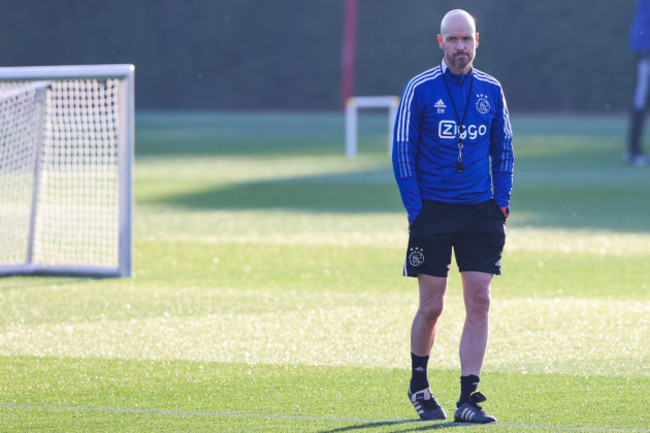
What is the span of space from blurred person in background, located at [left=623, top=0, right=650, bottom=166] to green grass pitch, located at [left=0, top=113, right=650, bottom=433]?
16.0 feet

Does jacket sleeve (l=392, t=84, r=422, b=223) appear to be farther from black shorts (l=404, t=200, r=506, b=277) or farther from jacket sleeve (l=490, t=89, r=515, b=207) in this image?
jacket sleeve (l=490, t=89, r=515, b=207)

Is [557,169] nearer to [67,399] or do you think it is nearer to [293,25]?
[67,399]

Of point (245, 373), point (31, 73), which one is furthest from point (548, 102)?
point (245, 373)

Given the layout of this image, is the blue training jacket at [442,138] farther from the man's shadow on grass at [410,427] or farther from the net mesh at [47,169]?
the net mesh at [47,169]

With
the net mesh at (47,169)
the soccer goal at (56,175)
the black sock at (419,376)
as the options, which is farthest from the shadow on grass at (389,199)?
the black sock at (419,376)

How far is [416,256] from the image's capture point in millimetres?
4984

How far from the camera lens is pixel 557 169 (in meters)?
20.0

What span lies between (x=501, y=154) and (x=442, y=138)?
365 millimetres

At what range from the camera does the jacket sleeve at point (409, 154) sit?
4914 mm

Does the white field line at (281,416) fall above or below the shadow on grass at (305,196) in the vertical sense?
below

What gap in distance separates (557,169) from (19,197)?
1022 cm

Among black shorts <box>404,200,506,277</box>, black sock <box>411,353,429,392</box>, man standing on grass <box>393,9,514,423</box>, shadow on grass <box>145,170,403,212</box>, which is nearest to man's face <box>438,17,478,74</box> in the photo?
man standing on grass <box>393,9,514,423</box>

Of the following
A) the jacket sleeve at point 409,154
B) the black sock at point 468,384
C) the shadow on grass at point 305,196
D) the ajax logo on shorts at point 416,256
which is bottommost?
the black sock at point 468,384

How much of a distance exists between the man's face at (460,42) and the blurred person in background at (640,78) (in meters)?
16.0
